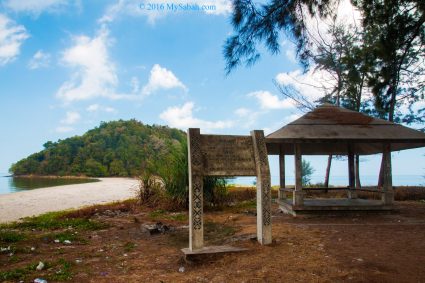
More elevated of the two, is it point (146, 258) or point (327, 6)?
point (327, 6)

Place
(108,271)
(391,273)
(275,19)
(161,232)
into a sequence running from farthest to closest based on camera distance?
(161,232)
(275,19)
(108,271)
(391,273)

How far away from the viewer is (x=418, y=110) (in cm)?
2184

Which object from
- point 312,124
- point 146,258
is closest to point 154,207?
point 312,124

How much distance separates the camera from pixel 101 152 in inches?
2653

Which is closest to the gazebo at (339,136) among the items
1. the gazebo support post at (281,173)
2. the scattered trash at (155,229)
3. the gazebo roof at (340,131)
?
the gazebo roof at (340,131)

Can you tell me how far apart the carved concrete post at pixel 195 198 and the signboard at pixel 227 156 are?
14 centimetres

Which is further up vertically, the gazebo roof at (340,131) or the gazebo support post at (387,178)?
the gazebo roof at (340,131)

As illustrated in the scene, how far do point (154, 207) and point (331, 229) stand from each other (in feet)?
22.5

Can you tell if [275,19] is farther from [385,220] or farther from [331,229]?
[385,220]

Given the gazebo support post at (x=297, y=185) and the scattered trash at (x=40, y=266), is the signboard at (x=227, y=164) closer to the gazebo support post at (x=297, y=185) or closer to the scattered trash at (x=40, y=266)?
the scattered trash at (x=40, y=266)

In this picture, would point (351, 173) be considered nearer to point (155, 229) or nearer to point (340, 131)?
point (340, 131)

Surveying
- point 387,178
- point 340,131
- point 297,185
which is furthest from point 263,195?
point 387,178

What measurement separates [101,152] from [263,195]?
64.4 m

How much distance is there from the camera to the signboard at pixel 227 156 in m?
6.34
